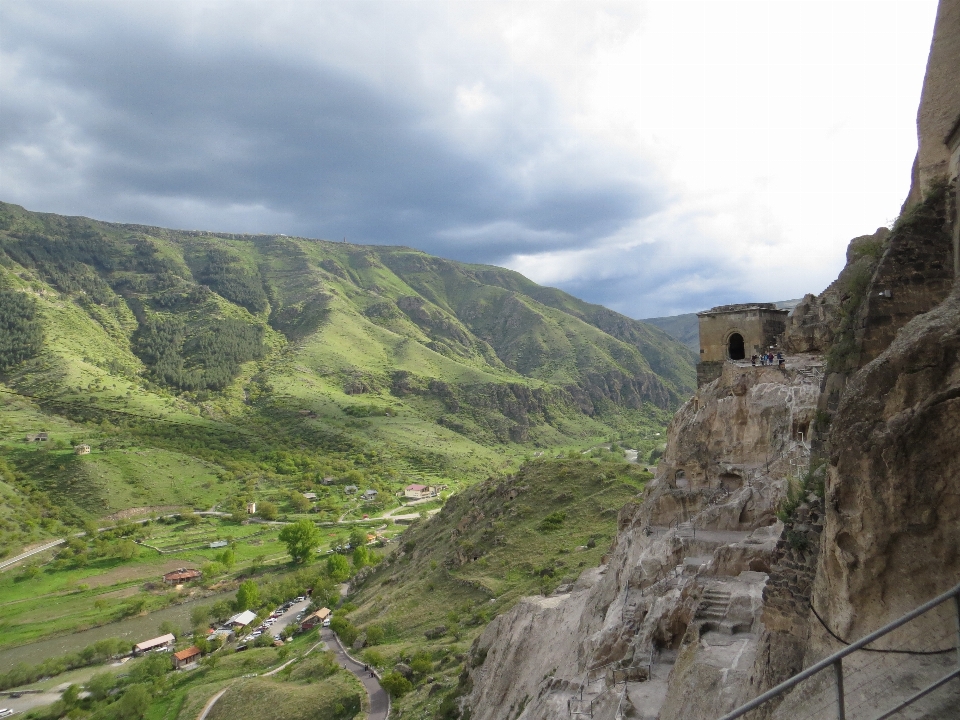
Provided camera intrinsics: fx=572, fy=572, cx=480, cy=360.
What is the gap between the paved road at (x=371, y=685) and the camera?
34.0 metres

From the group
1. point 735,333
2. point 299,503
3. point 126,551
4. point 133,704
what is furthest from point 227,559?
point 735,333

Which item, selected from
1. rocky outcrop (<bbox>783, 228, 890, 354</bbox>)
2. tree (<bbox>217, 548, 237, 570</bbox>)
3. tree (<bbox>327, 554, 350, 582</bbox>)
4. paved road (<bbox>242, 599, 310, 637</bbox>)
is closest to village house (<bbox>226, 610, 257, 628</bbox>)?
paved road (<bbox>242, 599, 310, 637</bbox>)

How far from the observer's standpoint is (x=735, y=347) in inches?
1257

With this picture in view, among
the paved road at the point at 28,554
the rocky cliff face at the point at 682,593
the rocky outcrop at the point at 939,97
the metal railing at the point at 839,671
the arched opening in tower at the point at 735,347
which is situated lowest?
the paved road at the point at 28,554

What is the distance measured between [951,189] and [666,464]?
20.2 m

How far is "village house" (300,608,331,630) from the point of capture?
194ft

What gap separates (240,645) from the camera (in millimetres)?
58281

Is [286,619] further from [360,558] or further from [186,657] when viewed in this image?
[360,558]

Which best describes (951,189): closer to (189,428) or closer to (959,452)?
(959,452)

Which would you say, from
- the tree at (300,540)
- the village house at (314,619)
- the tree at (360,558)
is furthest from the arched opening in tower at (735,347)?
the tree at (300,540)

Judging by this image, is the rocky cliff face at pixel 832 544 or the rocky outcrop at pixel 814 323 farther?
the rocky outcrop at pixel 814 323

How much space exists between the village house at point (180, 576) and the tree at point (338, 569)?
65.8ft

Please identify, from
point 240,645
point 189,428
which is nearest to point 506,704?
point 240,645

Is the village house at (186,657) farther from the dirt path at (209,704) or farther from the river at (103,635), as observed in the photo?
the dirt path at (209,704)
